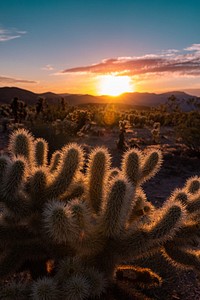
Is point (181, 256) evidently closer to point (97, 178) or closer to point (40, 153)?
point (97, 178)

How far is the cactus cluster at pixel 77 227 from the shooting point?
10.7 feet

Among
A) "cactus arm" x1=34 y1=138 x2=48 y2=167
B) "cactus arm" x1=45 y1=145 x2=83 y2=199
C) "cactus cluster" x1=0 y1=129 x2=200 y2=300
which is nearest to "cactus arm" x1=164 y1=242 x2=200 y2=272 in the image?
"cactus cluster" x1=0 y1=129 x2=200 y2=300

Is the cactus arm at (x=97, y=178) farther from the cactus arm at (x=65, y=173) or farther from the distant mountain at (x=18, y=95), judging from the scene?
the distant mountain at (x=18, y=95)

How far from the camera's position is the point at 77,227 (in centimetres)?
322

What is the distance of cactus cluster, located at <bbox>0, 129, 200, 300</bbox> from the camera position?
3250 mm

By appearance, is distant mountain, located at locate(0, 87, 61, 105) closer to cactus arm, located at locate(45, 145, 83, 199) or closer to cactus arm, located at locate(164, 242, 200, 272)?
cactus arm, located at locate(45, 145, 83, 199)

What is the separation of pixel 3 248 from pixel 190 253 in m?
1.95

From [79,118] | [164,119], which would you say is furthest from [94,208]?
[164,119]

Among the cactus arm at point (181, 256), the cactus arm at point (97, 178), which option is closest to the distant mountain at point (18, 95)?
the cactus arm at point (97, 178)

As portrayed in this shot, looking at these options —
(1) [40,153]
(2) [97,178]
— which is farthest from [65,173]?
(1) [40,153]

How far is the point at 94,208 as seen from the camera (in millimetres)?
3980

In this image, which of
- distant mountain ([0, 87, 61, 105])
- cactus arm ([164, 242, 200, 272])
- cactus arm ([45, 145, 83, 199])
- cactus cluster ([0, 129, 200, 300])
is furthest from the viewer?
distant mountain ([0, 87, 61, 105])

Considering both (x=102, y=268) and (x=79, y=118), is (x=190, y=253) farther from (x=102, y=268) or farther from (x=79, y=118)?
(x=79, y=118)

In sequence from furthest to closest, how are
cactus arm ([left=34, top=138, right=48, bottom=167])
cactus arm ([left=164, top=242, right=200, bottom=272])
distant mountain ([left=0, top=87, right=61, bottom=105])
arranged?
distant mountain ([left=0, top=87, right=61, bottom=105]) → cactus arm ([left=34, top=138, right=48, bottom=167]) → cactus arm ([left=164, top=242, right=200, bottom=272])
